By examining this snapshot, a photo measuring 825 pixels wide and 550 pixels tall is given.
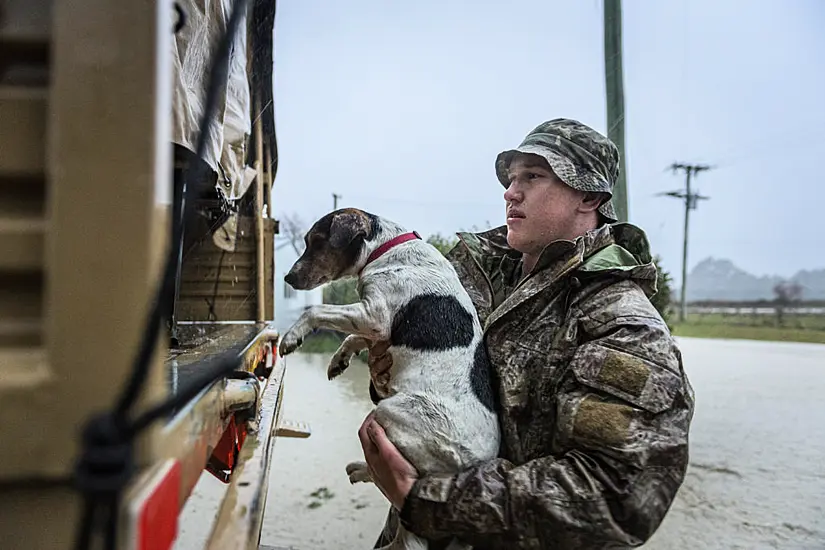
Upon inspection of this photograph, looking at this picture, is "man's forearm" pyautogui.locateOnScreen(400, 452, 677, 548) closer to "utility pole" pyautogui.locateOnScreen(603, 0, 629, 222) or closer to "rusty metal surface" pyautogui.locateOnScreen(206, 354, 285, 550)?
"rusty metal surface" pyautogui.locateOnScreen(206, 354, 285, 550)

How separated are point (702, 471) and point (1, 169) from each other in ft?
23.9

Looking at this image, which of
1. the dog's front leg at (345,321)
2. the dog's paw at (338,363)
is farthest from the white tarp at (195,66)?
the dog's paw at (338,363)

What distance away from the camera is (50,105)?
0.47m

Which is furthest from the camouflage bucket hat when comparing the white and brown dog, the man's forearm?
the man's forearm

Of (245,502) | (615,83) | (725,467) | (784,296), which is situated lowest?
(725,467)

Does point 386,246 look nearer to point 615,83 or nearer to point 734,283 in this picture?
point 615,83

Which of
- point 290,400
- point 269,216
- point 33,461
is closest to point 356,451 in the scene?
point 290,400

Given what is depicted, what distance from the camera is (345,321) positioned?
1.82 m

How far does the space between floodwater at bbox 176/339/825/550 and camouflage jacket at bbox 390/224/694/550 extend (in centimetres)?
398

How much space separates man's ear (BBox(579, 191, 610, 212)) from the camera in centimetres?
176

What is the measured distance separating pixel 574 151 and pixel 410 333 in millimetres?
722

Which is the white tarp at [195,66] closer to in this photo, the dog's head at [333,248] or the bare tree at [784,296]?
the dog's head at [333,248]

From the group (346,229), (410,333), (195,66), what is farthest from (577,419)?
(195,66)

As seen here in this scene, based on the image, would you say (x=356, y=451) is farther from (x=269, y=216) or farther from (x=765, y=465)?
(x=765, y=465)
